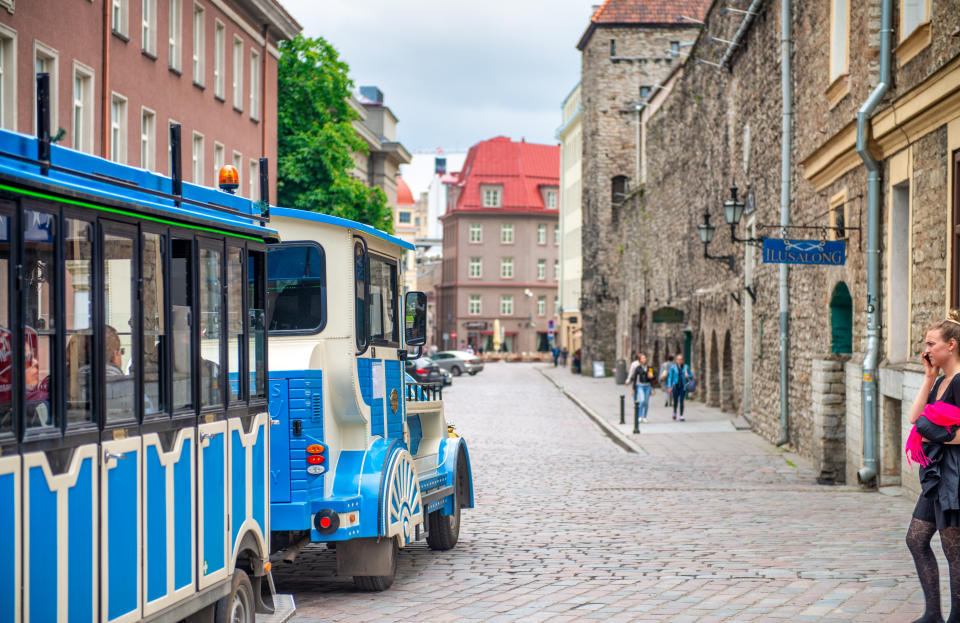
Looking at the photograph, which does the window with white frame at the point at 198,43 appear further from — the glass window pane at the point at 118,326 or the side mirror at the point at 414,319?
the glass window pane at the point at 118,326

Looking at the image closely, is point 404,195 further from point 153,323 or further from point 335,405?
point 153,323

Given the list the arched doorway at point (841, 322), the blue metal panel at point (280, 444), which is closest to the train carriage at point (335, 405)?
the blue metal panel at point (280, 444)

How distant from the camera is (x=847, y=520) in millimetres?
12914

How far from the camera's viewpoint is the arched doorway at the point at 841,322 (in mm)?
18531

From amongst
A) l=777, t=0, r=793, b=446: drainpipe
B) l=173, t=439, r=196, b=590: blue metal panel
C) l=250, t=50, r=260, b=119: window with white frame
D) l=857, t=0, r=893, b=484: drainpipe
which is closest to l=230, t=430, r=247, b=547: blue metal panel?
l=173, t=439, r=196, b=590: blue metal panel

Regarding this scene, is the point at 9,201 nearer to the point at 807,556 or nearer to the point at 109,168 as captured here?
the point at 109,168

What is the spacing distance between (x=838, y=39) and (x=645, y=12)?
4638cm

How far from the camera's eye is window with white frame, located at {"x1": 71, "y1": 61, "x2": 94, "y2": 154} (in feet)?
81.9

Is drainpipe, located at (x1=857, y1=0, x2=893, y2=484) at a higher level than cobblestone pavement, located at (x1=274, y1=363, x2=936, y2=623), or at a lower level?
higher

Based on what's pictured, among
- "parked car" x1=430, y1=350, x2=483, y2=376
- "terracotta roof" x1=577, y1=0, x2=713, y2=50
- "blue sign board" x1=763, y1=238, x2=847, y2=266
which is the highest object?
"terracotta roof" x1=577, y1=0, x2=713, y2=50

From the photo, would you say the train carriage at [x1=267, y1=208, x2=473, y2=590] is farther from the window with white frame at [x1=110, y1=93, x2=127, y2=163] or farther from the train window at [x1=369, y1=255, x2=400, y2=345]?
the window with white frame at [x1=110, y1=93, x2=127, y2=163]

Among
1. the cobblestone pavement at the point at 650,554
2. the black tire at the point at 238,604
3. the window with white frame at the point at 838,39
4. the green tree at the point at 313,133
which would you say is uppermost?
the green tree at the point at 313,133

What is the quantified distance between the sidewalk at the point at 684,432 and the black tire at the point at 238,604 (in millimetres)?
13636

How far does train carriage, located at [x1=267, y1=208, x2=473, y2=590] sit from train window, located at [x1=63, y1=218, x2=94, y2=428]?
3.61 metres
